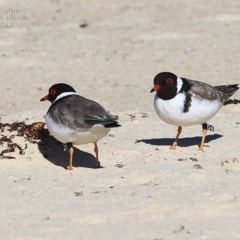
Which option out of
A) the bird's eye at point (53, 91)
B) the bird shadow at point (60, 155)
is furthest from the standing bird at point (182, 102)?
the bird's eye at point (53, 91)

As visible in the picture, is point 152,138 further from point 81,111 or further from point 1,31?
point 1,31

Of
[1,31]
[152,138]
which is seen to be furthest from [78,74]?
[152,138]

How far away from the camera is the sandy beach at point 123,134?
6.16 meters

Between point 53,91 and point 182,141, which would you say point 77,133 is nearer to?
point 53,91

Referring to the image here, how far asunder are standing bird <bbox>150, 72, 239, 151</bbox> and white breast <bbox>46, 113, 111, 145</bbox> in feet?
2.70

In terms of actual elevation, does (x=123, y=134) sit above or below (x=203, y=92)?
below

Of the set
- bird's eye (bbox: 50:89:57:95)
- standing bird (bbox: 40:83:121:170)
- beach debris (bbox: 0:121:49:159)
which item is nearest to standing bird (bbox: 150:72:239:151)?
standing bird (bbox: 40:83:121:170)

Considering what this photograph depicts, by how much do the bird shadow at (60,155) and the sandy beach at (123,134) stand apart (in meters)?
0.02

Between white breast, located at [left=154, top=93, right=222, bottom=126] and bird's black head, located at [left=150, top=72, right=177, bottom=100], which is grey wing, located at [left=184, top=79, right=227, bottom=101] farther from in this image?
bird's black head, located at [left=150, top=72, right=177, bottom=100]

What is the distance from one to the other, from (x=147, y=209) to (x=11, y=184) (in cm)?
161

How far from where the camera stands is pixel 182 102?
26.2ft

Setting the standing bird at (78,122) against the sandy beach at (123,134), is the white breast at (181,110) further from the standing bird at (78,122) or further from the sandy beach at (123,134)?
the standing bird at (78,122)

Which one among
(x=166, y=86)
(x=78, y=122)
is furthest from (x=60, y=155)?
(x=166, y=86)

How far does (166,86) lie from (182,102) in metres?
0.26
